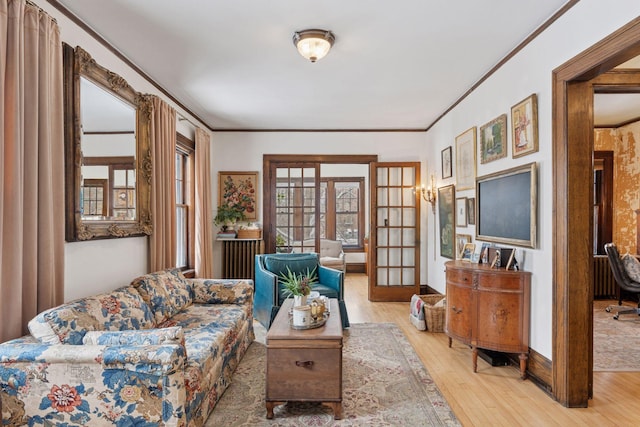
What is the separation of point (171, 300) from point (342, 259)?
5050 mm

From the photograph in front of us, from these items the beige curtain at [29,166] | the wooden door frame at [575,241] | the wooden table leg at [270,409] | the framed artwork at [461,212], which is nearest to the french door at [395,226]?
the framed artwork at [461,212]

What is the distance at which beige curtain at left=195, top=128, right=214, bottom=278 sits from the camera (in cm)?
525

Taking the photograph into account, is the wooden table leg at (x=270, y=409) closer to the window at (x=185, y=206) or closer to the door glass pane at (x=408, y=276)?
the window at (x=185, y=206)

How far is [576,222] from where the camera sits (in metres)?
2.61

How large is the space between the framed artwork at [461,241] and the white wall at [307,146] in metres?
1.43

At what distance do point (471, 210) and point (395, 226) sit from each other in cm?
187

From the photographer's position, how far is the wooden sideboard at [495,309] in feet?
10.00

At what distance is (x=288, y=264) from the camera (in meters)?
4.82

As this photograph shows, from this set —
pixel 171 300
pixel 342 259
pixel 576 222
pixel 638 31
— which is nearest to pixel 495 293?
pixel 576 222

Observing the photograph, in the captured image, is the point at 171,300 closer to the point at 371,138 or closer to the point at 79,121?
the point at 79,121

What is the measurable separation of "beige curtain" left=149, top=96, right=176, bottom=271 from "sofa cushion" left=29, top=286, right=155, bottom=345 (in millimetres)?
935

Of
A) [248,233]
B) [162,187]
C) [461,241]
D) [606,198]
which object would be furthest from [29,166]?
[606,198]

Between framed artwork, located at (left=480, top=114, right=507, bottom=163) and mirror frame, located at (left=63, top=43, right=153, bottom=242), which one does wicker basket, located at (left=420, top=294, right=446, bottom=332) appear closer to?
framed artwork, located at (left=480, top=114, right=507, bottom=163)

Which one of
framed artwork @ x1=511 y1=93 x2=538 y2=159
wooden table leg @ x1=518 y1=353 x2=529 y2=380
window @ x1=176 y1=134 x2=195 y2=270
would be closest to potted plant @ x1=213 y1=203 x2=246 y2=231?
window @ x1=176 y1=134 x2=195 y2=270
